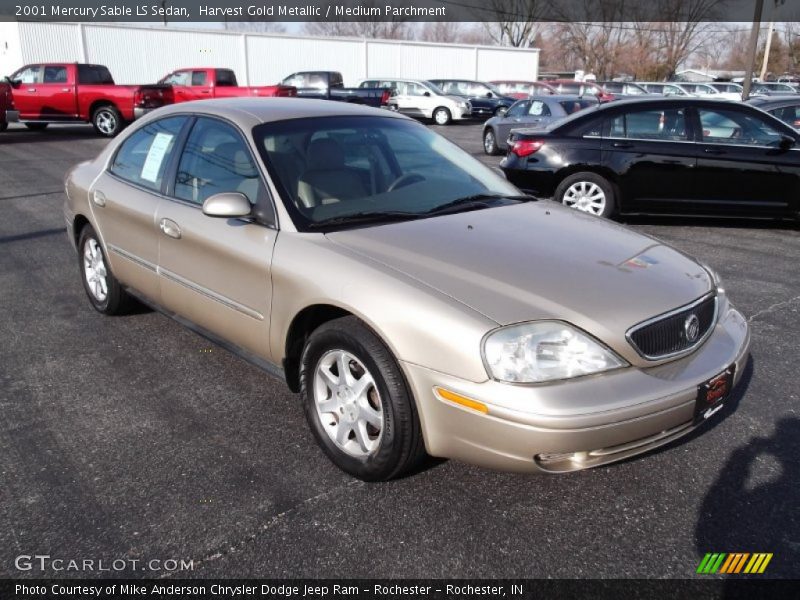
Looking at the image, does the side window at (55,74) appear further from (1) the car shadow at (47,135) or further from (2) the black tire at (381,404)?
(2) the black tire at (381,404)

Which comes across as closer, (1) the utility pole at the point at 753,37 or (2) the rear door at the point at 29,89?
(2) the rear door at the point at 29,89

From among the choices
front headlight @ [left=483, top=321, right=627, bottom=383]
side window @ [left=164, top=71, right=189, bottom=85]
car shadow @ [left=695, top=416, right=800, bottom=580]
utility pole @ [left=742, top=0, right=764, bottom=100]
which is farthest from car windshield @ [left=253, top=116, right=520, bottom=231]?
utility pole @ [left=742, top=0, right=764, bottom=100]

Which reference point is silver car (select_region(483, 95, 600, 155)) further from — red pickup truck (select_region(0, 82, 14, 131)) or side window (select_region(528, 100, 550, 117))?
red pickup truck (select_region(0, 82, 14, 131))

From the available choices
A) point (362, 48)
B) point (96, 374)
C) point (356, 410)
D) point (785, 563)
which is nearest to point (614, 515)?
point (785, 563)

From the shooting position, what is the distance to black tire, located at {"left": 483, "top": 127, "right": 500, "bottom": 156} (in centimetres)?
1556

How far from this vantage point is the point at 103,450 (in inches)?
127

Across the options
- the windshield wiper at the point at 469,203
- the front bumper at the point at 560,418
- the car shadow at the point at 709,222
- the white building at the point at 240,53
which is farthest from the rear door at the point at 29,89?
the front bumper at the point at 560,418

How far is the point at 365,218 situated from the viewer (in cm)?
332

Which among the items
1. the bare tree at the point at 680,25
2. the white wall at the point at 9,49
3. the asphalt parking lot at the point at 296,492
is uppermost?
the bare tree at the point at 680,25

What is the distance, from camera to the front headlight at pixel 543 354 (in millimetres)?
2467

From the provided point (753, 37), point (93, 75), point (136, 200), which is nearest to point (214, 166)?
point (136, 200)

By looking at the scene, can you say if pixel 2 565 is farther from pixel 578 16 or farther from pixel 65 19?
pixel 578 16

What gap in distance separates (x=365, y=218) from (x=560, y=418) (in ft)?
4.67

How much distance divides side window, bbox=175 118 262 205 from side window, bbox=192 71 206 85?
19635 mm
